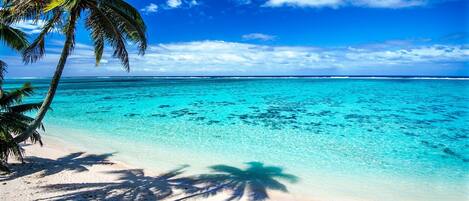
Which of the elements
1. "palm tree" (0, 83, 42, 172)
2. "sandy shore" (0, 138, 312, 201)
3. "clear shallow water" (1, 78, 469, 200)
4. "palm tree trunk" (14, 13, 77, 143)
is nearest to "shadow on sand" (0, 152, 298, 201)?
"sandy shore" (0, 138, 312, 201)

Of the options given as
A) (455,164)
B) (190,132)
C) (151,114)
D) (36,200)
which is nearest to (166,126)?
(190,132)

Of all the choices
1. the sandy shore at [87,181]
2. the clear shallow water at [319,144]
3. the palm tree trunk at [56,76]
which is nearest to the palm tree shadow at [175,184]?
the sandy shore at [87,181]

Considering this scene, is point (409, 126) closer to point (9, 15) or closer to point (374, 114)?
point (374, 114)

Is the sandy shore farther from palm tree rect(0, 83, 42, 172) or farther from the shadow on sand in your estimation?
palm tree rect(0, 83, 42, 172)

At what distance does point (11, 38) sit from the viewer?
6.82 m

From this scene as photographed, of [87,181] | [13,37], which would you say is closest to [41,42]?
[13,37]

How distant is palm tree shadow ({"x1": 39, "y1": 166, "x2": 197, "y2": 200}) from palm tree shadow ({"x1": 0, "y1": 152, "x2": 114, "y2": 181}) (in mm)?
1379

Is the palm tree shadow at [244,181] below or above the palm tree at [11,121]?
below

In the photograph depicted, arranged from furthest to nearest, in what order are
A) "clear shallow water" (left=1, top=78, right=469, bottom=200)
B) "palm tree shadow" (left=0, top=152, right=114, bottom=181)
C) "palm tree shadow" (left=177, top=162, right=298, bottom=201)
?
"palm tree shadow" (left=0, top=152, right=114, bottom=181)
"clear shallow water" (left=1, top=78, right=469, bottom=200)
"palm tree shadow" (left=177, top=162, right=298, bottom=201)

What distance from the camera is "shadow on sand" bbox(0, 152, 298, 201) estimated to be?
7.23 meters

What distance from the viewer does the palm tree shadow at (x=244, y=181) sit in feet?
24.8

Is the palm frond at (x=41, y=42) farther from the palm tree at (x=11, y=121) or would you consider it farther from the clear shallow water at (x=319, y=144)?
the clear shallow water at (x=319, y=144)

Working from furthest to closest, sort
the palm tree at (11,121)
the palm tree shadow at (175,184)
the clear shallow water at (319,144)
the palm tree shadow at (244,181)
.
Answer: the clear shallow water at (319,144) → the palm tree shadow at (244,181) → the palm tree shadow at (175,184) → the palm tree at (11,121)

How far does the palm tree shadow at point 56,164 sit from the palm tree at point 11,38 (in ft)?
8.79
